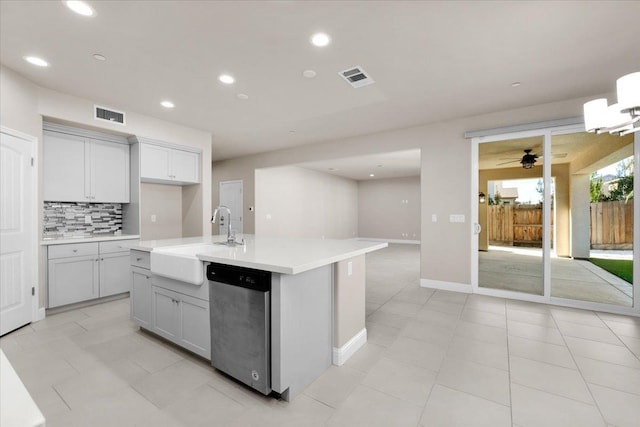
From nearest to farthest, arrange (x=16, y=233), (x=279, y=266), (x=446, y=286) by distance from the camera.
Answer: (x=279, y=266), (x=16, y=233), (x=446, y=286)

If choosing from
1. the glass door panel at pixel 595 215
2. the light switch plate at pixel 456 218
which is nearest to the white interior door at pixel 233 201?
the light switch plate at pixel 456 218

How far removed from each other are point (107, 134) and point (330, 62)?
138 inches

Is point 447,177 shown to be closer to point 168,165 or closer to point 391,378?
point 391,378

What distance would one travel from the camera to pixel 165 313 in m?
2.46

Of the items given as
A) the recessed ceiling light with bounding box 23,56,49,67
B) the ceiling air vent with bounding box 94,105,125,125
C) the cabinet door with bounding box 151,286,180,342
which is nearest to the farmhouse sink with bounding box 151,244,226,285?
the cabinet door with bounding box 151,286,180,342

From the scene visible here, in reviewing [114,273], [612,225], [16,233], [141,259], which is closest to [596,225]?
[612,225]

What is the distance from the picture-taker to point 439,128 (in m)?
4.42

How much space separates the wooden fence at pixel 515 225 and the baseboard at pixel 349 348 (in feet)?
10.1

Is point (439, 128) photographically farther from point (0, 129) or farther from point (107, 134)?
point (0, 129)

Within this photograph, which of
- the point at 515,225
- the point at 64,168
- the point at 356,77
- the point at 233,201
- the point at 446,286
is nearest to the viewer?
the point at 356,77

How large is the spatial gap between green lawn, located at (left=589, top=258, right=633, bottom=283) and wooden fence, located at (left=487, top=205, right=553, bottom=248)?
112cm

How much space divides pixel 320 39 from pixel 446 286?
3814 mm

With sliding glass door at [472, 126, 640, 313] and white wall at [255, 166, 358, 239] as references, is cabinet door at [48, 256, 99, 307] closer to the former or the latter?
white wall at [255, 166, 358, 239]

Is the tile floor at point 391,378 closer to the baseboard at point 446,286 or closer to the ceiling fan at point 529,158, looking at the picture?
the baseboard at point 446,286
